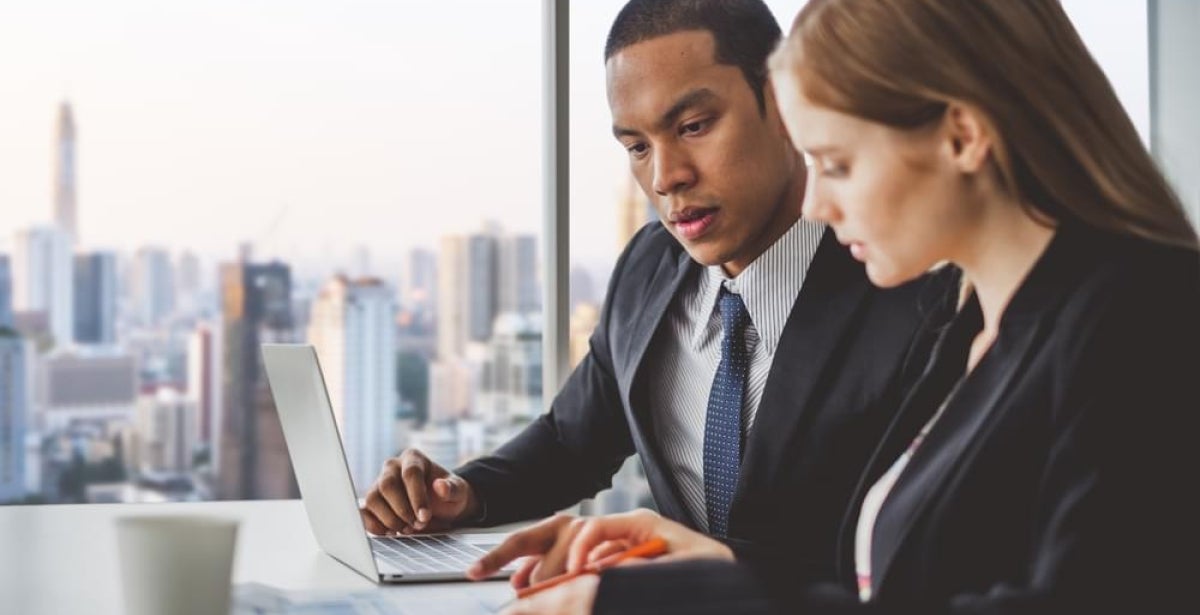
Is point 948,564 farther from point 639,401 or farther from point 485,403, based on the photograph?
point 485,403

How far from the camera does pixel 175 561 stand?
100cm

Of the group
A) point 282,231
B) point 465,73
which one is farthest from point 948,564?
point 282,231

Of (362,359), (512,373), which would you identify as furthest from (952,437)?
(362,359)

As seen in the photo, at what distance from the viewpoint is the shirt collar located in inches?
71.7

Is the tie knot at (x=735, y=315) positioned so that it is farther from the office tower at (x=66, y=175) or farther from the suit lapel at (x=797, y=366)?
Result: the office tower at (x=66, y=175)

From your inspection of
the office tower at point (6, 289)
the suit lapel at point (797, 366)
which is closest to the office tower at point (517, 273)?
the suit lapel at point (797, 366)

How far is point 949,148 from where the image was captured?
3.65 feet

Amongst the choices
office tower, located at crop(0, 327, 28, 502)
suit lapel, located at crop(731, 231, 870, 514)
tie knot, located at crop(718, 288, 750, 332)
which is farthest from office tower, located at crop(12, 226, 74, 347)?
suit lapel, located at crop(731, 231, 870, 514)

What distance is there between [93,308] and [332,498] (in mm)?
2920

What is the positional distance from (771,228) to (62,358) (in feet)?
10.0

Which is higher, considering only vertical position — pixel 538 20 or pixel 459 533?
pixel 538 20

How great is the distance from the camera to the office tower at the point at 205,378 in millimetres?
4242

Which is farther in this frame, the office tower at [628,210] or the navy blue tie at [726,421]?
the office tower at [628,210]

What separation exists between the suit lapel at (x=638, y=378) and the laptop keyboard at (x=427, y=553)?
355 millimetres
